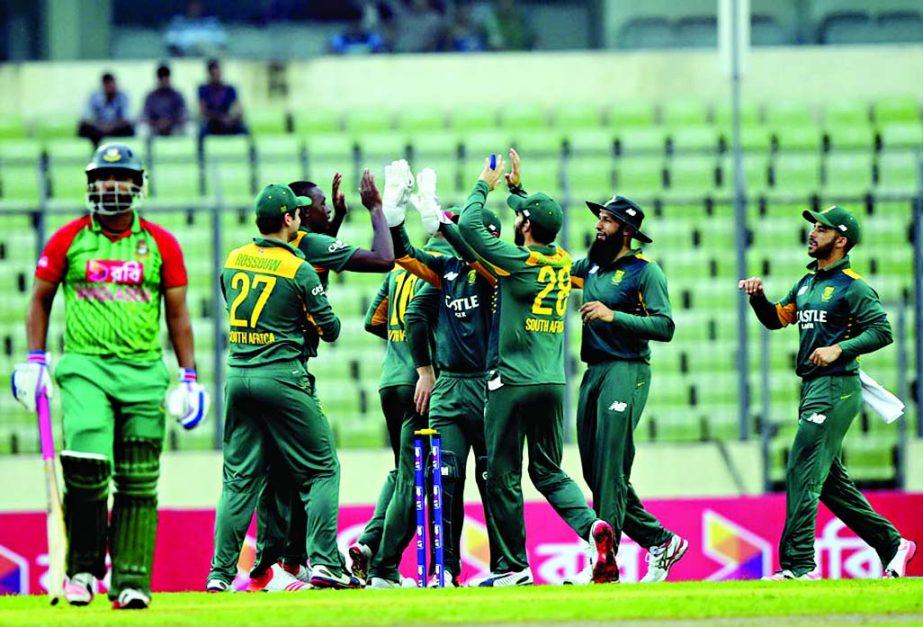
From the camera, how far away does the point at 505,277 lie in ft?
34.2

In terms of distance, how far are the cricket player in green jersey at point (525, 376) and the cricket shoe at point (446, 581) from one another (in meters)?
0.32

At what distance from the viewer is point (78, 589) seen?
27.5ft

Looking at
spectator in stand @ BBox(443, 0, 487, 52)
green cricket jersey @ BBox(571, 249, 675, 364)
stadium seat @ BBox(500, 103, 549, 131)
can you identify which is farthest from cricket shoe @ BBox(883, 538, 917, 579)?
spectator in stand @ BBox(443, 0, 487, 52)

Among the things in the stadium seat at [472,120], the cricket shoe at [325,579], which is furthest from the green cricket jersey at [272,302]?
the stadium seat at [472,120]

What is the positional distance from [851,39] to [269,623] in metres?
14.1

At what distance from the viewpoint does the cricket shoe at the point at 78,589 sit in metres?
8.37

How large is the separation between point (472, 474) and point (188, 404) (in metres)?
7.20

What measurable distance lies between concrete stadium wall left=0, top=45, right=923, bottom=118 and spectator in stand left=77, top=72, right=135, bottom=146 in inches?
45.3

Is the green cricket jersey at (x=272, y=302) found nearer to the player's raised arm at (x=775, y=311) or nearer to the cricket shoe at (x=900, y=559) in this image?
the player's raised arm at (x=775, y=311)

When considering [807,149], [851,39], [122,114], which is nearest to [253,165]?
[122,114]

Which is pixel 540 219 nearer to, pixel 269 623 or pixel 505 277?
pixel 505 277

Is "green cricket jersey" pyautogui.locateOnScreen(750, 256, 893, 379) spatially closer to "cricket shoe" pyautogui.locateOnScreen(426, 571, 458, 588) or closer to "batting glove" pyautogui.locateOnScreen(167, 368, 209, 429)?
"cricket shoe" pyautogui.locateOnScreen(426, 571, 458, 588)

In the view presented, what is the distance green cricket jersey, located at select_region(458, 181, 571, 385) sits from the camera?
33.9ft

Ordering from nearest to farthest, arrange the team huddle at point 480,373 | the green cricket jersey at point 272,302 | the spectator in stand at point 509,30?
the green cricket jersey at point 272,302 → the team huddle at point 480,373 → the spectator in stand at point 509,30
